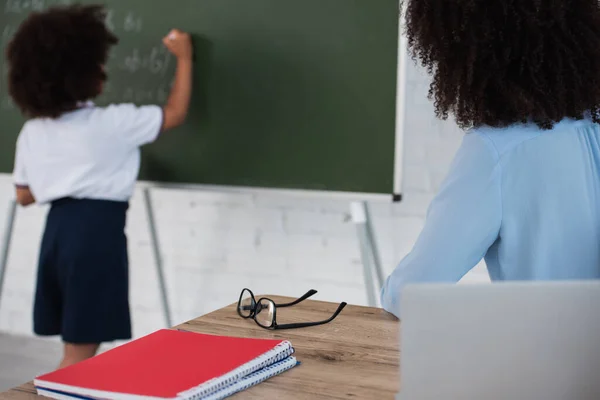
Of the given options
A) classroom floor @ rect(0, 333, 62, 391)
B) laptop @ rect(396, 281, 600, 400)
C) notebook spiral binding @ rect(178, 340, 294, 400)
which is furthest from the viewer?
classroom floor @ rect(0, 333, 62, 391)

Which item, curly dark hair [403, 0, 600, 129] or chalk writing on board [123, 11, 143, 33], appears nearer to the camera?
curly dark hair [403, 0, 600, 129]

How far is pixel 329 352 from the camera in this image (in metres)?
1.15

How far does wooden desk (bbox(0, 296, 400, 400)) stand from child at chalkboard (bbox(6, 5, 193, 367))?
3.62 ft

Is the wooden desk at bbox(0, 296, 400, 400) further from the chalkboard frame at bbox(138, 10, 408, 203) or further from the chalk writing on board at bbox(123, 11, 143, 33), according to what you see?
the chalk writing on board at bbox(123, 11, 143, 33)

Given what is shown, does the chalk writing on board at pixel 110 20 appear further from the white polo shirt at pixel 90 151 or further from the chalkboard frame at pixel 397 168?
the chalkboard frame at pixel 397 168

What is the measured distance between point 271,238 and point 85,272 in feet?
2.61

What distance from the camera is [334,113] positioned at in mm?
2293

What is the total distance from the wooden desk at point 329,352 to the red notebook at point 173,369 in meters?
0.03

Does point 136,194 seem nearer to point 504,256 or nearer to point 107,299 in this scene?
point 107,299

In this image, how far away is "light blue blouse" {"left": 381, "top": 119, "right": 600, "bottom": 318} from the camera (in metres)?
1.20

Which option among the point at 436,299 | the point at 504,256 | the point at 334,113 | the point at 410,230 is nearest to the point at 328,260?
the point at 410,230

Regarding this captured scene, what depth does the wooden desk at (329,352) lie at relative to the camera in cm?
98

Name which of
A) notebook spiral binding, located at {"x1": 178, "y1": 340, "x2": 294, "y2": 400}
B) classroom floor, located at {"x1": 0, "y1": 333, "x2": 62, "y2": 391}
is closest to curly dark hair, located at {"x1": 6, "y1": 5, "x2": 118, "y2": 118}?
classroom floor, located at {"x1": 0, "y1": 333, "x2": 62, "y2": 391}

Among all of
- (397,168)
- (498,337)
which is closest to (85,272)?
(397,168)
